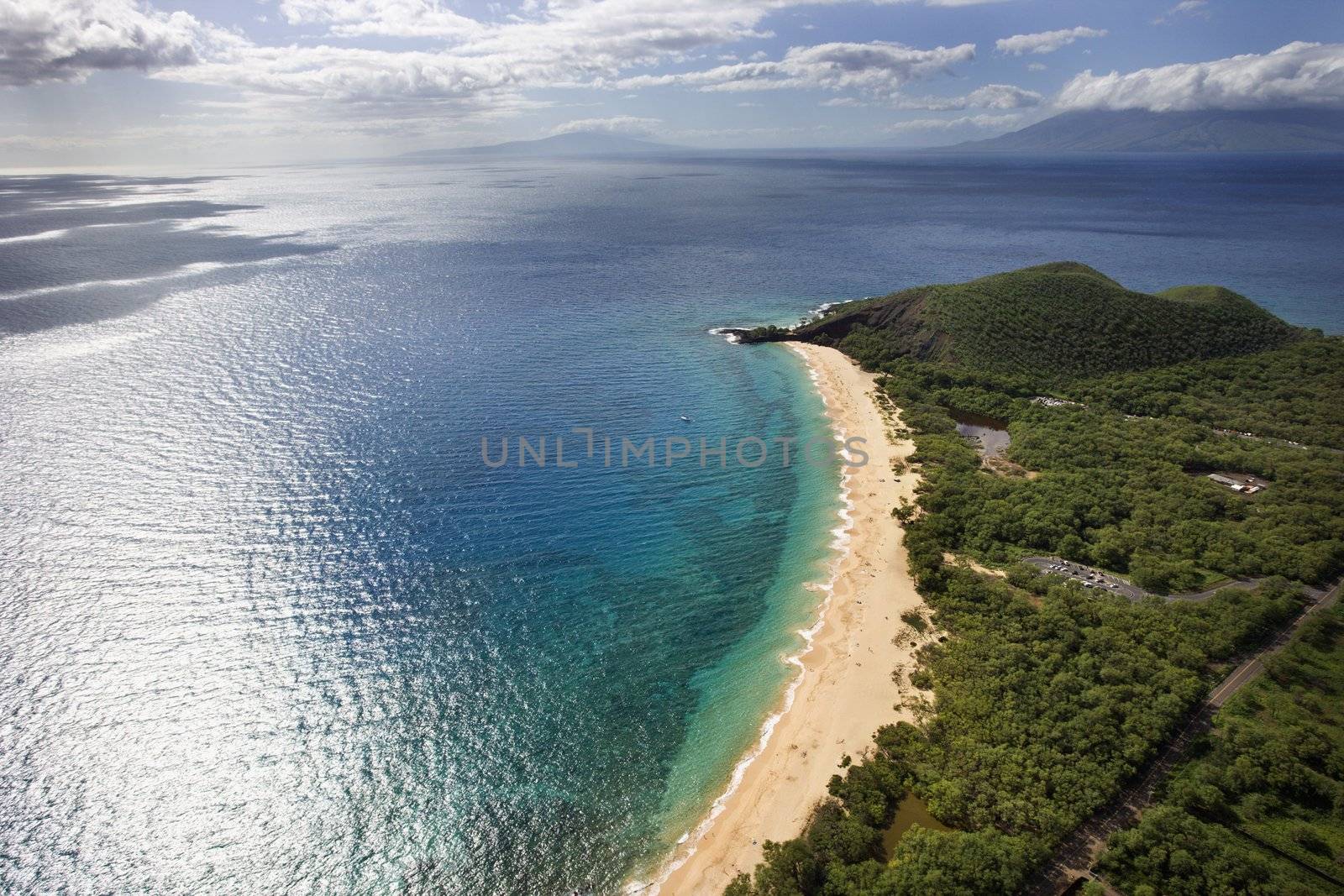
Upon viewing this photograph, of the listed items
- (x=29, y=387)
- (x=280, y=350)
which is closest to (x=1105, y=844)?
(x=280, y=350)

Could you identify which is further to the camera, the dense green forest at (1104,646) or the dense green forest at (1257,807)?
the dense green forest at (1104,646)

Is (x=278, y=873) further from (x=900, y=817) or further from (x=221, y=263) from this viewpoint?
(x=221, y=263)

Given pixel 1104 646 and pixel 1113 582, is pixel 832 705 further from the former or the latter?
pixel 1113 582

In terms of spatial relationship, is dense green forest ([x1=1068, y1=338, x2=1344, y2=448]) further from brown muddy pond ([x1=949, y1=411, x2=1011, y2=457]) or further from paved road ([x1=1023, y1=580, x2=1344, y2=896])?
paved road ([x1=1023, y1=580, x2=1344, y2=896])

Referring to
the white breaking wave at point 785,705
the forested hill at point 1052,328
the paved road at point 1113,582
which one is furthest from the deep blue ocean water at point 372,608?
the forested hill at point 1052,328

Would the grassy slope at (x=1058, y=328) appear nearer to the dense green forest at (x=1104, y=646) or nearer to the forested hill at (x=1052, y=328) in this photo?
the forested hill at (x=1052, y=328)

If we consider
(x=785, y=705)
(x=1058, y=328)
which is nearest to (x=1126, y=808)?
(x=785, y=705)
